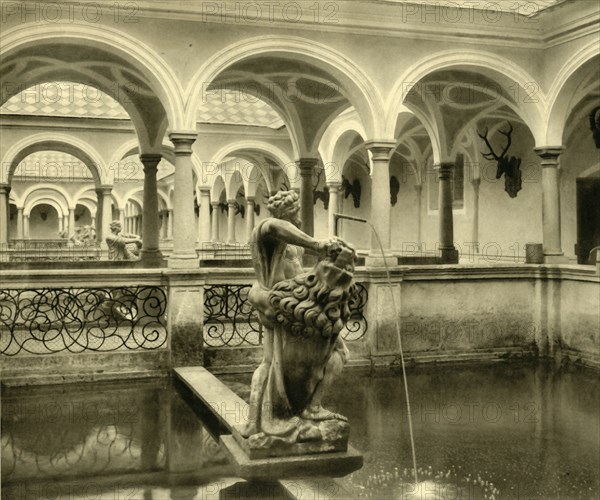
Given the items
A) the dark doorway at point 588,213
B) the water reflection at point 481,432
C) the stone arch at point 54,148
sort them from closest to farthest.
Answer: the water reflection at point 481,432
the dark doorway at point 588,213
the stone arch at point 54,148

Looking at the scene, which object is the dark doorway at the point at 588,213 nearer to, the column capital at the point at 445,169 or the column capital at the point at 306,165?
the column capital at the point at 445,169

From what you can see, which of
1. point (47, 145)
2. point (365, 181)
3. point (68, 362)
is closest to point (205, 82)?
point (68, 362)

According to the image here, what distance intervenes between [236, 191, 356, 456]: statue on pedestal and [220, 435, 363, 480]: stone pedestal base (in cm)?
7

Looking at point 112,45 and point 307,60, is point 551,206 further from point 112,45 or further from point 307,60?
point 112,45

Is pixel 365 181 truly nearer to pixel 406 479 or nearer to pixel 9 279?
pixel 9 279

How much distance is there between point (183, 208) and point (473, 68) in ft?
16.0

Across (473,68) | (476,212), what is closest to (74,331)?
(473,68)

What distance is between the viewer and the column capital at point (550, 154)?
1130 cm

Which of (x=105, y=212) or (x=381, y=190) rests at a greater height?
(x=105, y=212)

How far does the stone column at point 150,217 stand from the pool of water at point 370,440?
16.1 feet

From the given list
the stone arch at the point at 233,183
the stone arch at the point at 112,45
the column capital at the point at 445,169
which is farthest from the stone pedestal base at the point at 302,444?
Result: the stone arch at the point at 233,183

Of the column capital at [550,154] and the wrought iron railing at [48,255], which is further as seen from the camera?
the wrought iron railing at [48,255]

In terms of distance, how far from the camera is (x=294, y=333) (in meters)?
5.27

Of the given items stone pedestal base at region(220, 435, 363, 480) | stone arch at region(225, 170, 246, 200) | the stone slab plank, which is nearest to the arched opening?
stone arch at region(225, 170, 246, 200)
